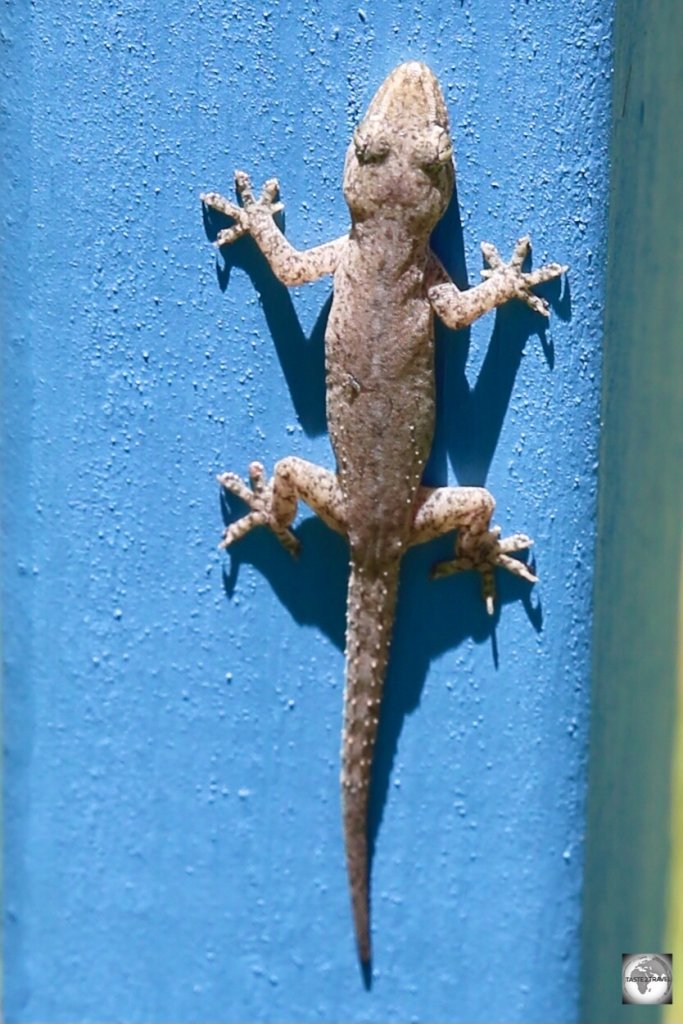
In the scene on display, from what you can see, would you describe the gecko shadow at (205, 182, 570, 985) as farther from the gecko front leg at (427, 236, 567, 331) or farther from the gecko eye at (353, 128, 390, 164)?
the gecko eye at (353, 128, 390, 164)

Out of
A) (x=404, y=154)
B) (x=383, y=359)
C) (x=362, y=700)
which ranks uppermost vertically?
(x=404, y=154)

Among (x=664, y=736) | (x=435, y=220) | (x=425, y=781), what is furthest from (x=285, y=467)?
(x=664, y=736)

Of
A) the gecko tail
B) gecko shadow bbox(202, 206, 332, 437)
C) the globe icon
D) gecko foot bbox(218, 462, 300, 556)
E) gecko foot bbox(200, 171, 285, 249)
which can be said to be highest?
gecko foot bbox(200, 171, 285, 249)

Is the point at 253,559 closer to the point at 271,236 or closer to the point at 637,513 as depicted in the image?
the point at 271,236

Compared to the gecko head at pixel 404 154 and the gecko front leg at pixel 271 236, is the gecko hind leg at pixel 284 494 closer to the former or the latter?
the gecko front leg at pixel 271 236

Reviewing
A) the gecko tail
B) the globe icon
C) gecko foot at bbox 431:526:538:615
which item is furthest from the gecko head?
the globe icon

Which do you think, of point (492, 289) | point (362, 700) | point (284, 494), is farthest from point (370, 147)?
point (362, 700)
